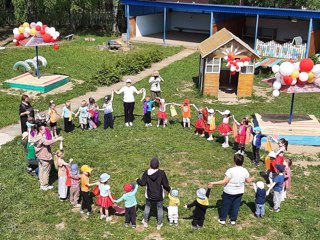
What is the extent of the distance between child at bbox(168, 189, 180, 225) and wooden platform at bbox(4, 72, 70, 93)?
35.2 ft

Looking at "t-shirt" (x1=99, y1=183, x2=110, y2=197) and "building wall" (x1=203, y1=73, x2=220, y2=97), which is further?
"building wall" (x1=203, y1=73, x2=220, y2=97)

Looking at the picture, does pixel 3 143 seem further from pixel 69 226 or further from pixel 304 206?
pixel 304 206

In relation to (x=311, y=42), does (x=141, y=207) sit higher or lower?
lower

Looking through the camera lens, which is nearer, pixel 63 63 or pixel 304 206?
pixel 304 206

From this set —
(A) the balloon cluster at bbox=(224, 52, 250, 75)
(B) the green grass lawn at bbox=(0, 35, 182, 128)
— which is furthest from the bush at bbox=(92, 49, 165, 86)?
(A) the balloon cluster at bbox=(224, 52, 250, 75)

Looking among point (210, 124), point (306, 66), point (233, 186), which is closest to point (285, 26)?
point (306, 66)

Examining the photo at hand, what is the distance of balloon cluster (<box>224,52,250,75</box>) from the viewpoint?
15758mm

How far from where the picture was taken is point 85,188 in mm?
8562

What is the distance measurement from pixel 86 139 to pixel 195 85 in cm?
764

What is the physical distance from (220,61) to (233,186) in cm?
943

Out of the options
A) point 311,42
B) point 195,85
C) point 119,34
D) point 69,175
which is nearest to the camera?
point 69,175

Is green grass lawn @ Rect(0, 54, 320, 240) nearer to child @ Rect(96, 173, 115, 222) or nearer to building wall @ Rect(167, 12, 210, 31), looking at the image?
child @ Rect(96, 173, 115, 222)

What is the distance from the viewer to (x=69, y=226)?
844cm

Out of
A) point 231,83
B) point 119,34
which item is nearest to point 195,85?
point 231,83
